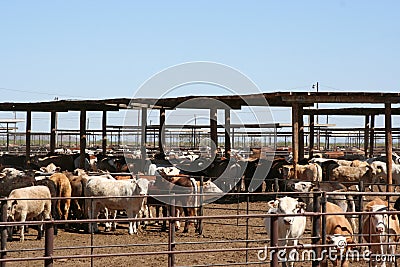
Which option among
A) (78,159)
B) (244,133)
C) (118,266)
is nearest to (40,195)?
(118,266)

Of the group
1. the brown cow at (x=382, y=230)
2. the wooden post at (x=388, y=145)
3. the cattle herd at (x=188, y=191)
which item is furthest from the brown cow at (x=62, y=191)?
the wooden post at (x=388, y=145)

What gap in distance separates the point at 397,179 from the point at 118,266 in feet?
54.7

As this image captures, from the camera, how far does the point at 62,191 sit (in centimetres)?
1612

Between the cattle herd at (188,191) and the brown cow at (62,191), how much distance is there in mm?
25

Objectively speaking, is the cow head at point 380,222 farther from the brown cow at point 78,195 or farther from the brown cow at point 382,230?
the brown cow at point 78,195

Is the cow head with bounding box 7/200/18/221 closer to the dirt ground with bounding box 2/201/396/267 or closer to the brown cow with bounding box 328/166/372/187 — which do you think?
the dirt ground with bounding box 2/201/396/267

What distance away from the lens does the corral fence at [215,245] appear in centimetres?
674

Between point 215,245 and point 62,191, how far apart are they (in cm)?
490

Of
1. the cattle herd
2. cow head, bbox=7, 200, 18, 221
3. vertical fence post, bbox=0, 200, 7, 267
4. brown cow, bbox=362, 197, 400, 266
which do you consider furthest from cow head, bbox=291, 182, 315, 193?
vertical fence post, bbox=0, 200, 7, 267

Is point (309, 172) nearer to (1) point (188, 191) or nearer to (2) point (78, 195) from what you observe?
(1) point (188, 191)

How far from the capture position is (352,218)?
12.7 meters

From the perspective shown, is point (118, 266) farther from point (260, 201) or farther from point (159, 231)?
point (260, 201)

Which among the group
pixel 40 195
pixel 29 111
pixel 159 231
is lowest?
pixel 159 231

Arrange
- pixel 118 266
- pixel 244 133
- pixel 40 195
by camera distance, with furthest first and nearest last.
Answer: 1. pixel 244 133
2. pixel 40 195
3. pixel 118 266
